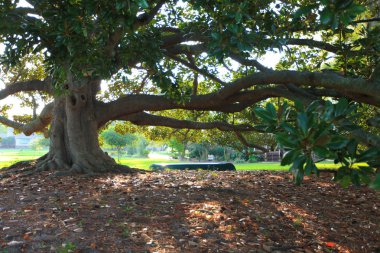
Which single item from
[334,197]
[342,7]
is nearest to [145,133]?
[334,197]

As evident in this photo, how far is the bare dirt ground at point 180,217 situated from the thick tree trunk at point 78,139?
118cm

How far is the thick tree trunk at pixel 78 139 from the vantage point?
26.3 feet

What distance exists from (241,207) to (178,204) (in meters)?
0.80

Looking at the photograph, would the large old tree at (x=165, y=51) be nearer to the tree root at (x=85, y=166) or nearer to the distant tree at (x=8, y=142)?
the tree root at (x=85, y=166)

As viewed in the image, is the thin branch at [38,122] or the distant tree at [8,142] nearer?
the thin branch at [38,122]

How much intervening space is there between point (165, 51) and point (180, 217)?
2824 millimetres

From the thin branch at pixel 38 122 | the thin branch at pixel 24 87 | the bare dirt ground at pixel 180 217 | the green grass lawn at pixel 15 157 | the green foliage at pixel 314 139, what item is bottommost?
the green grass lawn at pixel 15 157

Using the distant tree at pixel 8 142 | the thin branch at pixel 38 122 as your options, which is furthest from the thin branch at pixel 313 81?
the distant tree at pixel 8 142

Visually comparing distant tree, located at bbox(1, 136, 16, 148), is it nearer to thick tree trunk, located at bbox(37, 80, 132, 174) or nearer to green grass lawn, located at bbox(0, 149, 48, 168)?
green grass lawn, located at bbox(0, 149, 48, 168)

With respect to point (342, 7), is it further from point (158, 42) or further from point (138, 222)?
point (158, 42)

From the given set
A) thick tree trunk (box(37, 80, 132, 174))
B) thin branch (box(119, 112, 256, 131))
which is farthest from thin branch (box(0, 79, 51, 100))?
thin branch (box(119, 112, 256, 131))

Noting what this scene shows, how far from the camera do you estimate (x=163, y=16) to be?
27.2 feet

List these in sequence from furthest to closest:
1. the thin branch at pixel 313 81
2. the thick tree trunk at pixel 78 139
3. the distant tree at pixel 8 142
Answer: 1. the distant tree at pixel 8 142
2. the thick tree trunk at pixel 78 139
3. the thin branch at pixel 313 81

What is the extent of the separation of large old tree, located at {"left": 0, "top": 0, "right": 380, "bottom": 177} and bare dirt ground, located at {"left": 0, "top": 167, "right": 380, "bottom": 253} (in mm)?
1390
